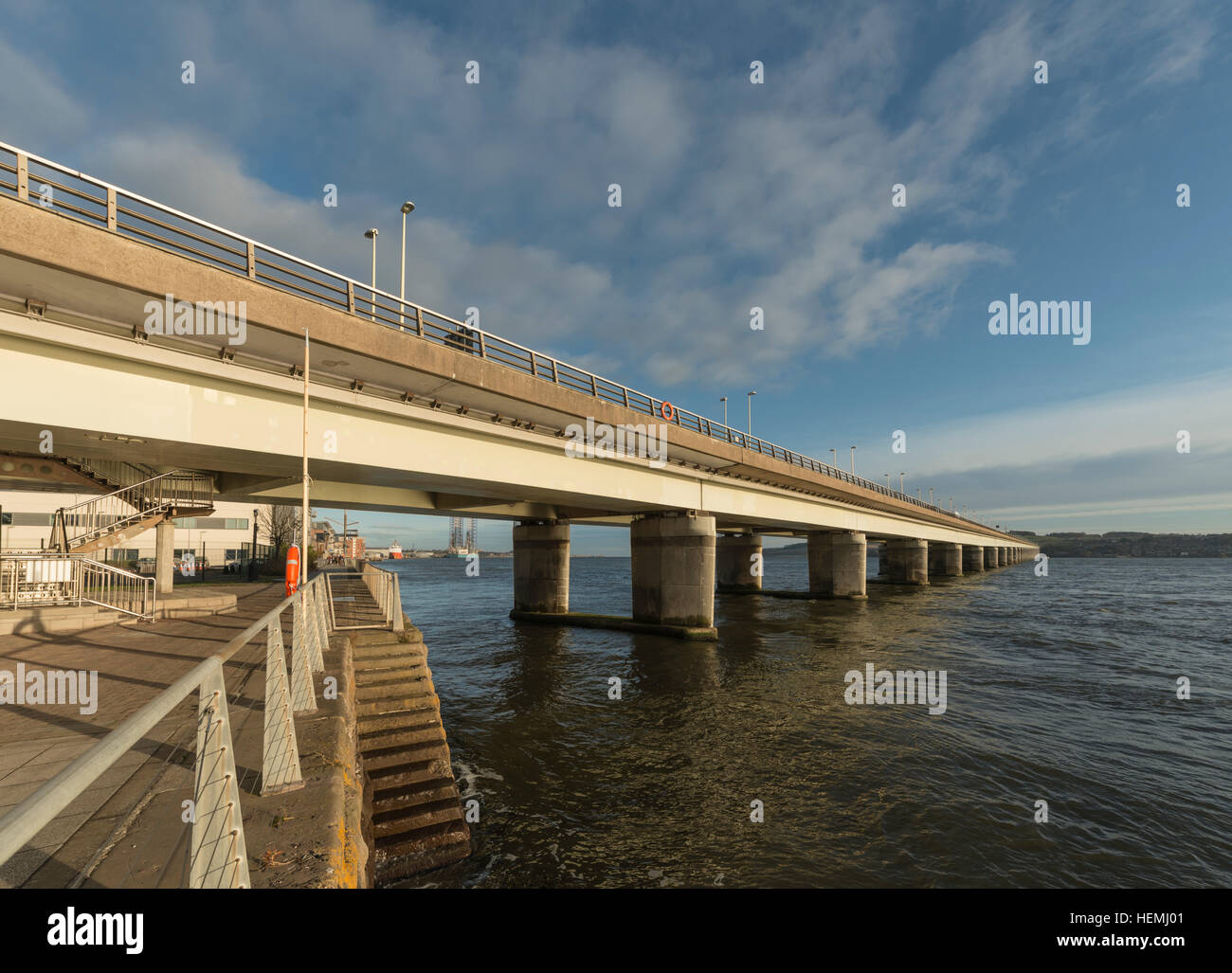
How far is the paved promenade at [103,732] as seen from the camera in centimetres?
Answer: 358

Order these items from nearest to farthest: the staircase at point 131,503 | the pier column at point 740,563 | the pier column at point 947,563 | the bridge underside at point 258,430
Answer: the bridge underside at point 258,430 → the staircase at point 131,503 → the pier column at point 740,563 → the pier column at point 947,563

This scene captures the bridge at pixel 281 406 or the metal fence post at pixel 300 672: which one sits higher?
the bridge at pixel 281 406

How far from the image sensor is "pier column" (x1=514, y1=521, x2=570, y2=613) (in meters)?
30.8

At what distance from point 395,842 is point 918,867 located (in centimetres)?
674

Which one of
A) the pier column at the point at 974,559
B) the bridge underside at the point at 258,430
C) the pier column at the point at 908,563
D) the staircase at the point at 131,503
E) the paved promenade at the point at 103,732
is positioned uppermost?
the bridge underside at the point at 258,430

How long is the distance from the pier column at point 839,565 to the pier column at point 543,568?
24.3 meters

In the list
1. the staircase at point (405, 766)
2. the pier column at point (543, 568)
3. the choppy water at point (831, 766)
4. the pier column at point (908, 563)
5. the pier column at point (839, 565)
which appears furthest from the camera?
the pier column at point (908, 563)

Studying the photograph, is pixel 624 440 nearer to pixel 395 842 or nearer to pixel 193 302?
pixel 193 302

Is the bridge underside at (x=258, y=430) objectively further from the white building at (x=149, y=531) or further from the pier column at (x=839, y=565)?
the white building at (x=149, y=531)

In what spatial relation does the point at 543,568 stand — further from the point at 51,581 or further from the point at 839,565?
the point at 839,565

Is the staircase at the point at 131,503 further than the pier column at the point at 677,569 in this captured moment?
No

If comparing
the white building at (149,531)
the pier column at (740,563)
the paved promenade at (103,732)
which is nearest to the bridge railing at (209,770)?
the paved promenade at (103,732)

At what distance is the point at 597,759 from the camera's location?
10.6 m

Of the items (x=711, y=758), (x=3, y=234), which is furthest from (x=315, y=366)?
(x=711, y=758)
